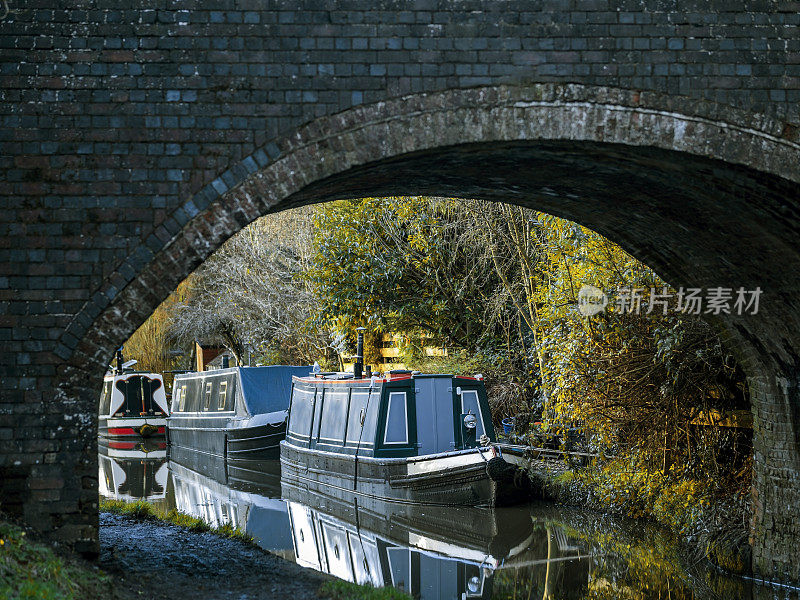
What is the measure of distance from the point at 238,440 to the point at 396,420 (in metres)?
6.11

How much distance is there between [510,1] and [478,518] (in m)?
7.18

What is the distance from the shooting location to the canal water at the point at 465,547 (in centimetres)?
854

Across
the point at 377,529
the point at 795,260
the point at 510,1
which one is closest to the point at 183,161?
the point at 510,1

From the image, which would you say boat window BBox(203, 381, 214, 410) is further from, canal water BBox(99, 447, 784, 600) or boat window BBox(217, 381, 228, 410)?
Result: canal water BBox(99, 447, 784, 600)

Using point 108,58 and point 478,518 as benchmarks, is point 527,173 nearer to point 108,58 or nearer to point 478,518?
point 108,58

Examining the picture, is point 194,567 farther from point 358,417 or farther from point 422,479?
point 358,417

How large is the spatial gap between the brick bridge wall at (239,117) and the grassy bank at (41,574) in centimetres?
47

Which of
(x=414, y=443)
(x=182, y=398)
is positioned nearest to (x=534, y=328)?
(x=414, y=443)

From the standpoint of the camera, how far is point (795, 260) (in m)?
7.27

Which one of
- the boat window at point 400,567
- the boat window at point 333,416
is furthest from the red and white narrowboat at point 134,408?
the boat window at point 400,567

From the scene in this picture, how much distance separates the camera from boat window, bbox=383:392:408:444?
1246cm

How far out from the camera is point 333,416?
14141 millimetres

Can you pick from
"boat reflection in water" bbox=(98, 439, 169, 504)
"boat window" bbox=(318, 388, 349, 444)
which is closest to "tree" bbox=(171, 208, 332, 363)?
"boat reflection in water" bbox=(98, 439, 169, 504)

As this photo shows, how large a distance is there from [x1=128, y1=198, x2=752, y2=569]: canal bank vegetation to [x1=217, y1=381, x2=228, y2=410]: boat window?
204 cm
